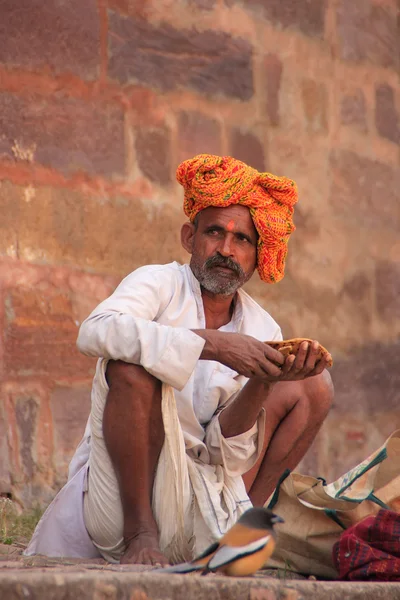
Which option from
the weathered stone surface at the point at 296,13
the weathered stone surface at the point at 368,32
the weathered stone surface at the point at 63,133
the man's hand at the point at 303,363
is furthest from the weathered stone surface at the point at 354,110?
the man's hand at the point at 303,363

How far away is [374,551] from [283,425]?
993 millimetres

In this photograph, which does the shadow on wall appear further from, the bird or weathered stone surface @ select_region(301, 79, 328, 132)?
the bird

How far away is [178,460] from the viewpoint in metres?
3.29

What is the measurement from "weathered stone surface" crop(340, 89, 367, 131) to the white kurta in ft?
8.15

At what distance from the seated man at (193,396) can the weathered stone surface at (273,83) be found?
189 cm

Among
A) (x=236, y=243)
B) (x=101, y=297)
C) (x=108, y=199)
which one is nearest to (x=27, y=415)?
(x=101, y=297)

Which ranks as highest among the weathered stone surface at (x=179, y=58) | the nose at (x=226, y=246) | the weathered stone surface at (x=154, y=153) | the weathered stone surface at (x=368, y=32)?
the weathered stone surface at (x=368, y=32)

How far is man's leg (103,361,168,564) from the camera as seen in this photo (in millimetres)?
3209

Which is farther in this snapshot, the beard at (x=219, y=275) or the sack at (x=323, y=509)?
the beard at (x=219, y=275)

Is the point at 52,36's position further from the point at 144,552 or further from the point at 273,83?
the point at 144,552

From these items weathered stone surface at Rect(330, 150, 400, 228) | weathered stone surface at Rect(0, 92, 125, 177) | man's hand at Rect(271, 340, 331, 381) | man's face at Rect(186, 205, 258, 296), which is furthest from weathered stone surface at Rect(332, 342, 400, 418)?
man's hand at Rect(271, 340, 331, 381)

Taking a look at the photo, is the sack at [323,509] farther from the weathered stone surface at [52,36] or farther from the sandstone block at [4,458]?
the weathered stone surface at [52,36]

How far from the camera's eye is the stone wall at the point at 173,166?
4773mm

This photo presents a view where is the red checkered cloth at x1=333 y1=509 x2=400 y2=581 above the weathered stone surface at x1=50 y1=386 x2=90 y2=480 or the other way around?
above
